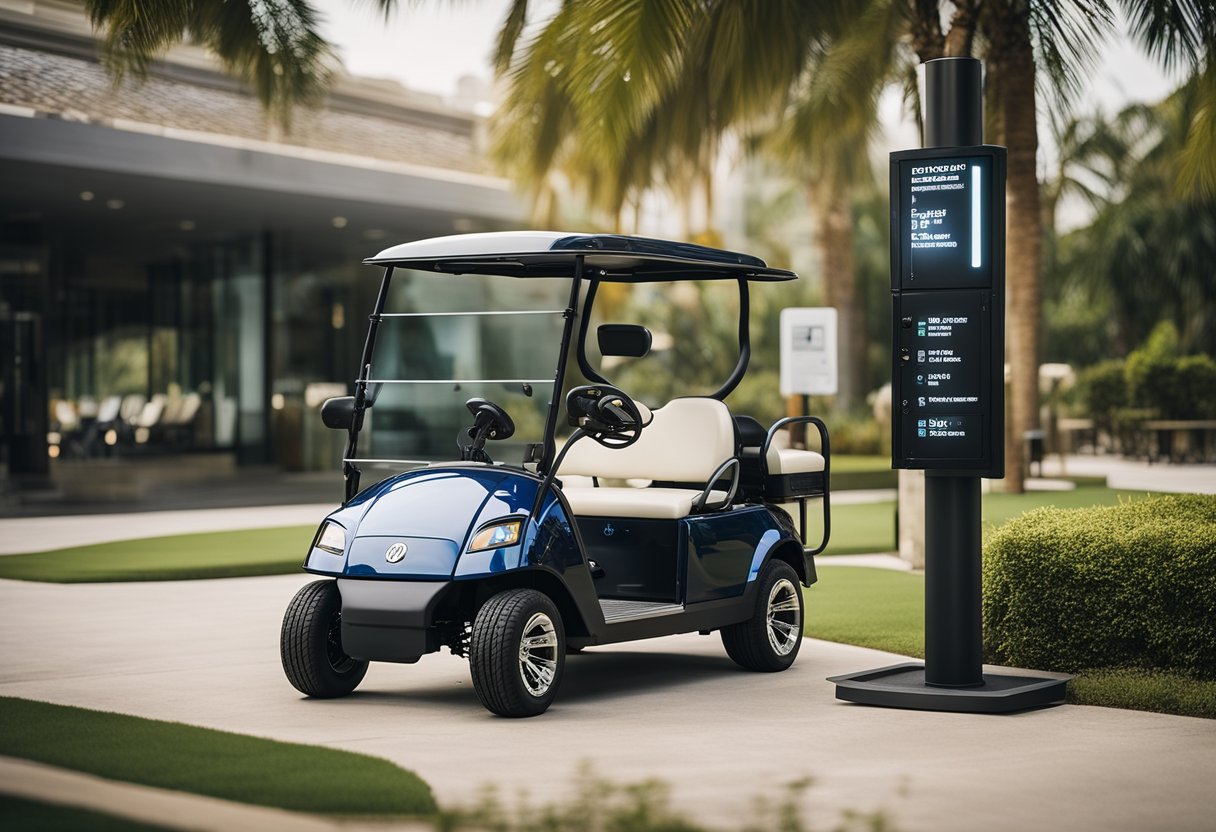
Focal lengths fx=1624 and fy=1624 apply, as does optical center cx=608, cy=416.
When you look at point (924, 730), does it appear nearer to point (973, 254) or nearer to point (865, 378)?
point (973, 254)

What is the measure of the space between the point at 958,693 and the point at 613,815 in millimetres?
2407

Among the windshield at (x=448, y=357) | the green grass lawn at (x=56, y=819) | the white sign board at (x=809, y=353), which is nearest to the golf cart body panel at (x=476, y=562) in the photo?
the green grass lawn at (x=56, y=819)

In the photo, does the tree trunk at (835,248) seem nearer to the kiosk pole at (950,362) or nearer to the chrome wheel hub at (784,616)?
the chrome wheel hub at (784,616)

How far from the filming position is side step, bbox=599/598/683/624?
709 cm

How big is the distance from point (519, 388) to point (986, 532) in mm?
2514

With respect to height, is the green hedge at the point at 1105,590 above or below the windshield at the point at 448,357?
below

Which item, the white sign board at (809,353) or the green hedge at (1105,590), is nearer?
the green hedge at (1105,590)

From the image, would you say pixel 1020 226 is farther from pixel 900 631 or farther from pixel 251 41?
pixel 900 631

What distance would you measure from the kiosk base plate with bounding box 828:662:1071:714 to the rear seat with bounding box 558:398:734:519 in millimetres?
1169

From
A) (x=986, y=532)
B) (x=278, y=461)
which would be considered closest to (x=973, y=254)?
(x=986, y=532)

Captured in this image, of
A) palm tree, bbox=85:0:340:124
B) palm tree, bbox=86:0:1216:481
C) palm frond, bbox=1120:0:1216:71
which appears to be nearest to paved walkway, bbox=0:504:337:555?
palm tree, bbox=85:0:340:124

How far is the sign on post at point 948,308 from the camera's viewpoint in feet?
22.3

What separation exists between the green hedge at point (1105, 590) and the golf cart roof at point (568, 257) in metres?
1.82

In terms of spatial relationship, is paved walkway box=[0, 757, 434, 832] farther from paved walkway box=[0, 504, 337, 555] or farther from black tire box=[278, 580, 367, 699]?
paved walkway box=[0, 504, 337, 555]
